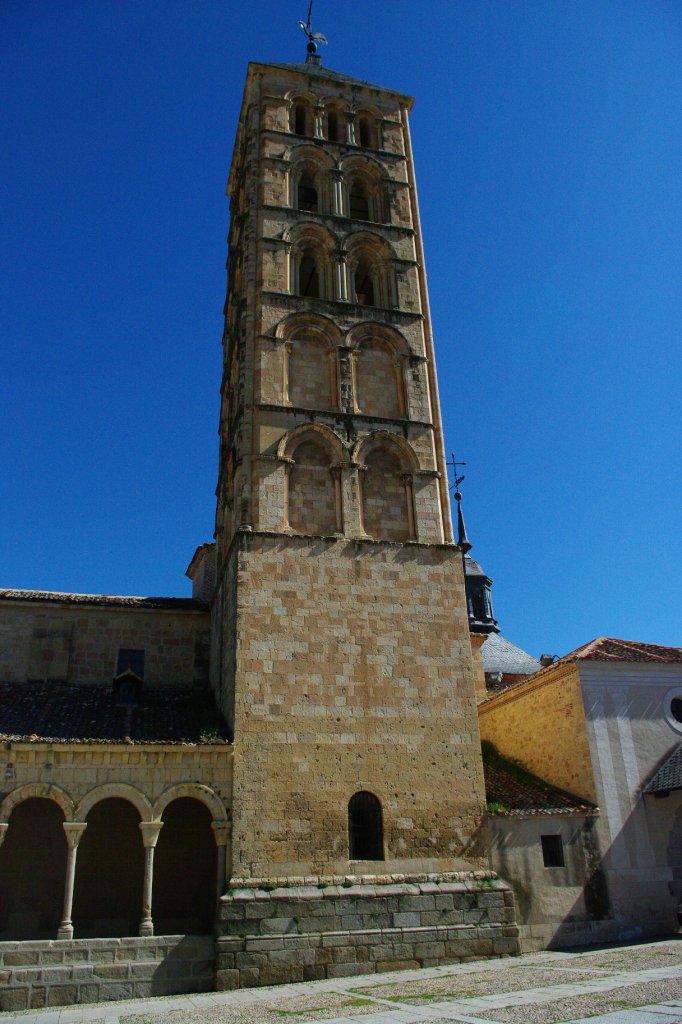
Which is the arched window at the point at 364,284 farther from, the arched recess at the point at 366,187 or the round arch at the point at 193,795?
the round arch at the point at 193,795

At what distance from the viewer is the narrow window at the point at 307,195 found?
23688 millimetres

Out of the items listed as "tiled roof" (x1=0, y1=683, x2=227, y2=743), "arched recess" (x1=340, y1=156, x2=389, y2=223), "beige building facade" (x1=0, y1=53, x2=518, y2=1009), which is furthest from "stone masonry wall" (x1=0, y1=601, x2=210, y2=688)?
"arched recess" (x1=340, y1=156, x2=389, y2=223)

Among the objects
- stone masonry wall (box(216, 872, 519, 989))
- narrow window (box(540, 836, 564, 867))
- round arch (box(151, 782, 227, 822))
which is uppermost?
round arch (box(151, 782, 227, 822))

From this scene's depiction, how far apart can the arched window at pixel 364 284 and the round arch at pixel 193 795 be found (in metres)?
13.4

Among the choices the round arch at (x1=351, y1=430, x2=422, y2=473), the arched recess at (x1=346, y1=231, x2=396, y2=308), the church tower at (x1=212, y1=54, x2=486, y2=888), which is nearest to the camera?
the church tower at (x1=212, y1=54, x2=486, y2=888)

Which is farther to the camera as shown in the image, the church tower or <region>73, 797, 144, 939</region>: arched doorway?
<region>73, 797, 144, 939</region>: arched doorway

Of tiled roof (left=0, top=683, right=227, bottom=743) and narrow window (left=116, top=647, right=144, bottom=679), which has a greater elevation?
narrow window (left=116, top=647, right=144, bottom=679)

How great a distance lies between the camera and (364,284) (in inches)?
930

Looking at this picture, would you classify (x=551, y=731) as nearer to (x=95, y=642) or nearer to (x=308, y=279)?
(x=95, y=642)

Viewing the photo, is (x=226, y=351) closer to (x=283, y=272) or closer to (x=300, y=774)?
(x=283, y=272)

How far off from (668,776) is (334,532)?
9225 mm

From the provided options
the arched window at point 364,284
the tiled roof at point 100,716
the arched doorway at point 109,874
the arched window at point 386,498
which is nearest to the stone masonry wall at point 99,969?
the arched doorway at point 109,874

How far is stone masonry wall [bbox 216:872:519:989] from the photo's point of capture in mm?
13428

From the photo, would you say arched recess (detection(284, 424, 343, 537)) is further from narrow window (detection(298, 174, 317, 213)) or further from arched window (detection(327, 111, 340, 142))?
arched window (detection(327, 111, 340, 142))
